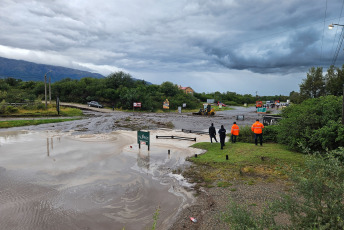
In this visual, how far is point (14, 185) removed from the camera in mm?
9781

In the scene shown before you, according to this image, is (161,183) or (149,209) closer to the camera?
(149,209)

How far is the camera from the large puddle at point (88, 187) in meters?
7.25

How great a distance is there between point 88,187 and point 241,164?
25.5 ft

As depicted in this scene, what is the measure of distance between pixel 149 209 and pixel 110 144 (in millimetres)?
11047

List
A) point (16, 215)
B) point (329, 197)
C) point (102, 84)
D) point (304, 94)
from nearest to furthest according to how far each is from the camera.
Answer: point (329, 197)
point (16, 215)
point (304, 94)
point (102, 84)

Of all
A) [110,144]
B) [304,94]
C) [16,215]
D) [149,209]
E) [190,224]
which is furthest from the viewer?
[304,94]

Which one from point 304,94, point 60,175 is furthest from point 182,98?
point 60,175

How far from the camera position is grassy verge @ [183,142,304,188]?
33.7 feet

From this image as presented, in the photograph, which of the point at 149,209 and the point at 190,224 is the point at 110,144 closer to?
the point at 149,209

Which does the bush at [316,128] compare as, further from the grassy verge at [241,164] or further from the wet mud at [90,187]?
the wet mud at [90,187]

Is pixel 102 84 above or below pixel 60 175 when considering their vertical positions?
above

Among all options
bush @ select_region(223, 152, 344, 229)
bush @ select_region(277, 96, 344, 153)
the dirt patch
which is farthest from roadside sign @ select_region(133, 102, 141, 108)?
bush @ select_region(223, 152, 344, 229)

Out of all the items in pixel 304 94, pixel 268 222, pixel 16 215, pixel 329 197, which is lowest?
pixel 16 215

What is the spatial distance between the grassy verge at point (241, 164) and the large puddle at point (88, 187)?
4.35ft
